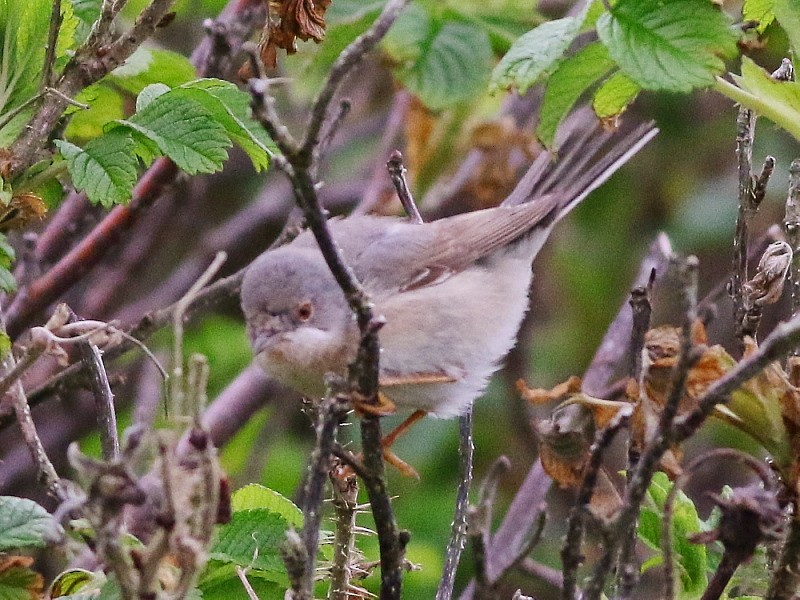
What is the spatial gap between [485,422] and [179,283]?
1.72m

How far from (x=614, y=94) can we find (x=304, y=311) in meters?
1.10

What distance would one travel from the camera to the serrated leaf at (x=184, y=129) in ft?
6.38

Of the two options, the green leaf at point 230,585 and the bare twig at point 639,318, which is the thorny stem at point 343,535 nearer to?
the green leaf at point 230,585

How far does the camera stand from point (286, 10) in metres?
2.09

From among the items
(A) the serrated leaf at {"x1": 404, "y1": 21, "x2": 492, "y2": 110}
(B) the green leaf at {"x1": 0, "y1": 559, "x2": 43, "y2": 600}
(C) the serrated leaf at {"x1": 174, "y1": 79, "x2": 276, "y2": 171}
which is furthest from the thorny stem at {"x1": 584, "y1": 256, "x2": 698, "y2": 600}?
(A) the serrated leaf at {"x1": 404, "y1": 21, "x2": 492, "y2": 110}

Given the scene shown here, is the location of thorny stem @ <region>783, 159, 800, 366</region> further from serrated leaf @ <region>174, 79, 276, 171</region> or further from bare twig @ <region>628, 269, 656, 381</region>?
serrated leaf @ <region>174, 79, 276, 171</region>

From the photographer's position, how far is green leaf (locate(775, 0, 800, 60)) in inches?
70.4

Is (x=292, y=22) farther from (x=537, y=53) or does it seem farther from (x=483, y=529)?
(x=483, y=529)

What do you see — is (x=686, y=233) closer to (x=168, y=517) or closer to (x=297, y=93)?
(x=297, y=93)

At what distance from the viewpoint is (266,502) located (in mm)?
1908

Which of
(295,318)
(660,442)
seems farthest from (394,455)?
(660,442)

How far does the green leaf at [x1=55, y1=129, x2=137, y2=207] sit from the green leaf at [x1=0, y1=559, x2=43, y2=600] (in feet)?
2.08

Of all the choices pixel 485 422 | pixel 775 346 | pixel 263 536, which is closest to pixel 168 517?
pixel 263 536

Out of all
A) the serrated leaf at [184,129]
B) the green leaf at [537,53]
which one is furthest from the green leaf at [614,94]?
the serrated leaf at [184,129]
